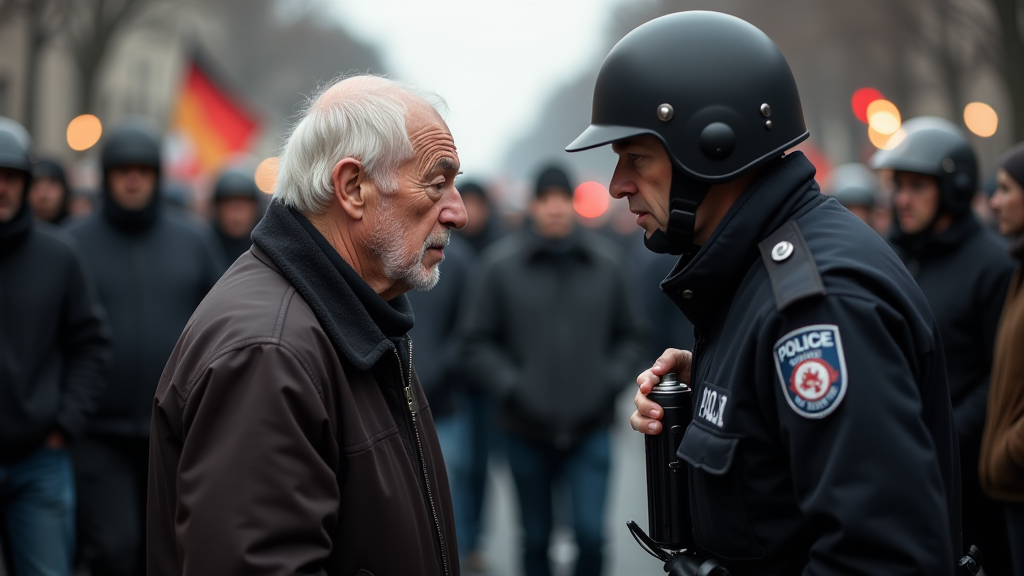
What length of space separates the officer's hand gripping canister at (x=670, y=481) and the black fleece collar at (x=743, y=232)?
266 mm

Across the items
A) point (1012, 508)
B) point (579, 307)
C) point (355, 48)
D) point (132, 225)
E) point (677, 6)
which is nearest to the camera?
point (1012, 508)

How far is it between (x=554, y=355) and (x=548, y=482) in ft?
2.50

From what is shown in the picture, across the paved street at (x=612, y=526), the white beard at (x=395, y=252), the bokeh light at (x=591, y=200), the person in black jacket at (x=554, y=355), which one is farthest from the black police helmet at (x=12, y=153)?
the bokeh light at (x=591, y=200)

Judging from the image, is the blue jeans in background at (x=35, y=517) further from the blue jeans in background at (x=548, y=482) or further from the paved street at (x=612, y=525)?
the paved street at (x=612, y=525)

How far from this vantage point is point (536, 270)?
6984 mm

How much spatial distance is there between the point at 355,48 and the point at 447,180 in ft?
228

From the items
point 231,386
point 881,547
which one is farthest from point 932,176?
point 231,386

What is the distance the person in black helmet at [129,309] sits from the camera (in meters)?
5.60

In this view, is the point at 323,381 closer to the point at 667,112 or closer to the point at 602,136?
the point at 602,136

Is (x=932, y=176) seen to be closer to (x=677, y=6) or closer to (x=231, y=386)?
(x=231, y=386)

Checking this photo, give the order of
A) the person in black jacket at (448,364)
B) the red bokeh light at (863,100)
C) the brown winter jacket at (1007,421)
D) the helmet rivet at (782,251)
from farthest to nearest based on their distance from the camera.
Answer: the red bokeh light at (863,100) → the person in black jacket at (448,364) → the brown winter jacket at (1007,421) → the helmet rivet at (782,251)

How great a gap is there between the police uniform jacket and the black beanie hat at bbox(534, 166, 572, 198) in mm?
4448

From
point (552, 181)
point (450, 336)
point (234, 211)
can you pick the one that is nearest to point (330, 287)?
point (552, 181)

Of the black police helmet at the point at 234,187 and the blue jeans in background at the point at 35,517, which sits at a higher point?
the black police helmet at the point at 234,187
